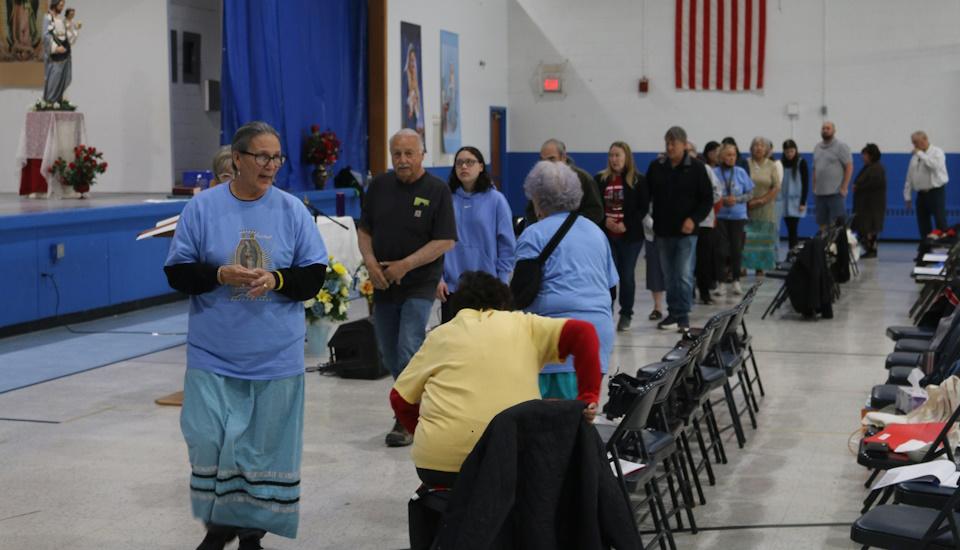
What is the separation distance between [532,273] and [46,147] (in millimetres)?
8997

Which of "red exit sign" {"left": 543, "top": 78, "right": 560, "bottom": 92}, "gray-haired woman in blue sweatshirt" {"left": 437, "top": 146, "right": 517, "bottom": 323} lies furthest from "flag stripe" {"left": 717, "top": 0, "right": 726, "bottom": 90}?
"gray-haired woman in blue sweatshirt" {"left": 437, "top": 146, "right": 517, "bottom": 323}

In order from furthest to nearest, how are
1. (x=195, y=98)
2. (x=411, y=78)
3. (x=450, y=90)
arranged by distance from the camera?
1. (x=450, y=90)
2. (x=411, y=78)
3. (x=195, y=98)

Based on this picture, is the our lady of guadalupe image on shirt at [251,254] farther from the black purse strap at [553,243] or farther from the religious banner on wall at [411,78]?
the religious banner on wall at [411,78]

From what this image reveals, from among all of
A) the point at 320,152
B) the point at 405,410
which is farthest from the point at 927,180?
the point at 405,410

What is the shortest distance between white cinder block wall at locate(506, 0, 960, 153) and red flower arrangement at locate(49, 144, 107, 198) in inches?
389

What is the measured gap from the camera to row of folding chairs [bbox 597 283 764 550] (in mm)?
4445

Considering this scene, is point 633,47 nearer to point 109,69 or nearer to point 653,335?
point 109,69

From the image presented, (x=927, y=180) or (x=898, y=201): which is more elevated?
(x=927, y=180)

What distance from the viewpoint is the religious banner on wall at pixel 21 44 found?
15078 millimetres

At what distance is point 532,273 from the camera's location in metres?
4.98

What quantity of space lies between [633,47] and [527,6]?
6.45 ft

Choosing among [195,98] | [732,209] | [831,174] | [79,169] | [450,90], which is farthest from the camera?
[450,90]

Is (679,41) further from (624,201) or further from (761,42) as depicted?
(624,201)

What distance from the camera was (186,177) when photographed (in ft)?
45.4
